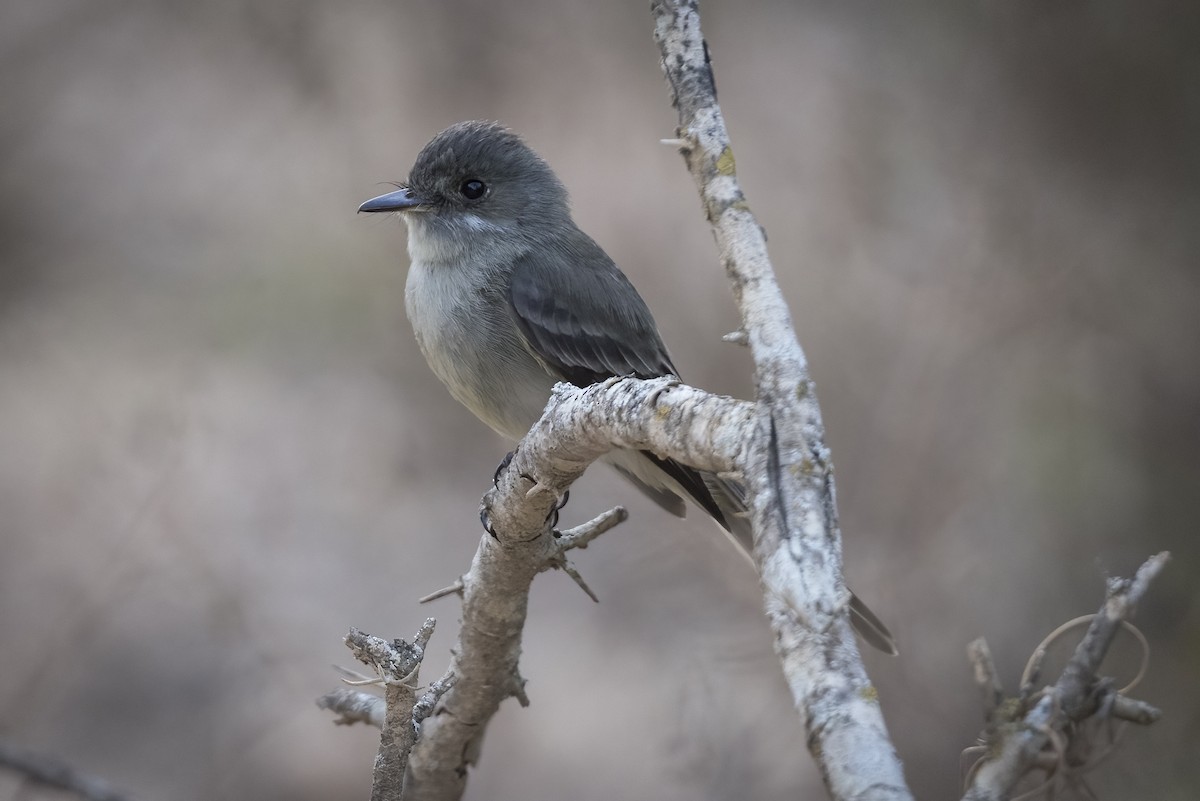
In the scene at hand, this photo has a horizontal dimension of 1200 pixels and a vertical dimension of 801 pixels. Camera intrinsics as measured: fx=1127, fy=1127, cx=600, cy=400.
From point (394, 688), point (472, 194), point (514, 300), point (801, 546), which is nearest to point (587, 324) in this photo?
point (514, 300)

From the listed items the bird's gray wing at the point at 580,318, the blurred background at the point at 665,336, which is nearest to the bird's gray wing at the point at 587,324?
the bird's gray wing at the point at 580,318

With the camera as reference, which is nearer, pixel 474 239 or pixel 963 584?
pixel 474 239

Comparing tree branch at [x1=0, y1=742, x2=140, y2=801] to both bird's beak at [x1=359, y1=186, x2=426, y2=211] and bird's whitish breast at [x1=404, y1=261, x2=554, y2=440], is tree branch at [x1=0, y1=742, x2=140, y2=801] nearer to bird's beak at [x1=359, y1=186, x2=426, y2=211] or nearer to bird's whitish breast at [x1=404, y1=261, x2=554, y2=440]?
bird's whitish breast at [x1=404, y1=261, x2=554, y2=440]

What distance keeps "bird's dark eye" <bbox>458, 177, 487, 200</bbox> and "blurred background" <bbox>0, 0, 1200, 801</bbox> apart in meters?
1.86

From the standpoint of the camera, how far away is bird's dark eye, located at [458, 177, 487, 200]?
387cm

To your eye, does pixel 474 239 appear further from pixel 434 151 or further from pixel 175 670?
pixel 175 670

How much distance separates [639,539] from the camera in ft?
17.6

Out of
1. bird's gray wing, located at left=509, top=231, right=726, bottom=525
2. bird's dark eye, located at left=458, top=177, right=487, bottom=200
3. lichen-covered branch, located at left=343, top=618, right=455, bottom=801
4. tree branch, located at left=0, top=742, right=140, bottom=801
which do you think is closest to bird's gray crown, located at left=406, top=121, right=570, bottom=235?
bird's dark eye, located at left=458, top=177, right=487, bottom=200

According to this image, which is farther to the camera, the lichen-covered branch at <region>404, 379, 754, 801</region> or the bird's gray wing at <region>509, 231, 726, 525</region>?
the bird's gray wing at <region>509, 231, 726, 525</region>

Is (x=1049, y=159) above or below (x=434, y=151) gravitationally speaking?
above

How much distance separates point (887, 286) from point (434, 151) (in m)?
2.63

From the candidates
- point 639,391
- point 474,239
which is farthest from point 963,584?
point 639,391

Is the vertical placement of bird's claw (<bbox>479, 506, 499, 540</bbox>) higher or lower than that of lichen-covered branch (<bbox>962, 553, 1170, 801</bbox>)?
higher

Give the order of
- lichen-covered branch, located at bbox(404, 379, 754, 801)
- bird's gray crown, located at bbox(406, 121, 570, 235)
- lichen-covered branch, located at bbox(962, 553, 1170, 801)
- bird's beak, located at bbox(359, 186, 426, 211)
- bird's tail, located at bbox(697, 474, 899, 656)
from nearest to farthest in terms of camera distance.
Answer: lichen-covered branch, located at bbox(962, 553, 1170, 801)
lichen-covered branch, located at bbox(404, 379, 754, 801)
bird's tail, located at bbox(697, 474, 899, 656)
bird's beak, located at bbox(359, 186, 426, 211)
bird's gray crown, located at bbox(406, 121, 570, 235)
